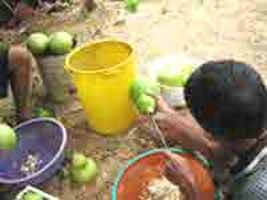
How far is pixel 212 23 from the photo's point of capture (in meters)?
3.63

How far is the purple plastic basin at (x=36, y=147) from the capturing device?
2281 mm

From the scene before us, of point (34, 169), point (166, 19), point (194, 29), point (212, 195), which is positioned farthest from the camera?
point (166, 19)

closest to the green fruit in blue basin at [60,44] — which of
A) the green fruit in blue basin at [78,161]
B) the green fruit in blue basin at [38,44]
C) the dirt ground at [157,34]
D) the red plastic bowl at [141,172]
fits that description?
the green fruit in blue basin at [38,44]

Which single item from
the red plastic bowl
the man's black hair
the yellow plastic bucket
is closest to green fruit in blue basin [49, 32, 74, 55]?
the yellow plastic bucket

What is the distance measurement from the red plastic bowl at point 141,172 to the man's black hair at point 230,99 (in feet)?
1.34

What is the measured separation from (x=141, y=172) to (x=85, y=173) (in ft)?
1.23

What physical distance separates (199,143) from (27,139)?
1026 millimetres

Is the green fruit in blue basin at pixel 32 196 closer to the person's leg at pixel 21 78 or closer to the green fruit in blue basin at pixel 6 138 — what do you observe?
the green fruit in blue basin at pixel 6 138

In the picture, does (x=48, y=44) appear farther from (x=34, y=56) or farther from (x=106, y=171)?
(x=106, y=171)

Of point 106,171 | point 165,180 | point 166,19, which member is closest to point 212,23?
point 166,19

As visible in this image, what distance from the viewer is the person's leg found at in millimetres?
2449

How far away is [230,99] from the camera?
141 cm

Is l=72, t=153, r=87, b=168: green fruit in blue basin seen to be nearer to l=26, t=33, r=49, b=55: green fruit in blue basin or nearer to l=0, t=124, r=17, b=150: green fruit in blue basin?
l=0, t=124, r=17, b=150: green fruit in blue basin

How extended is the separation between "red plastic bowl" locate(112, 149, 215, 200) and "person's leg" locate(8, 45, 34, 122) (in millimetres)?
860
